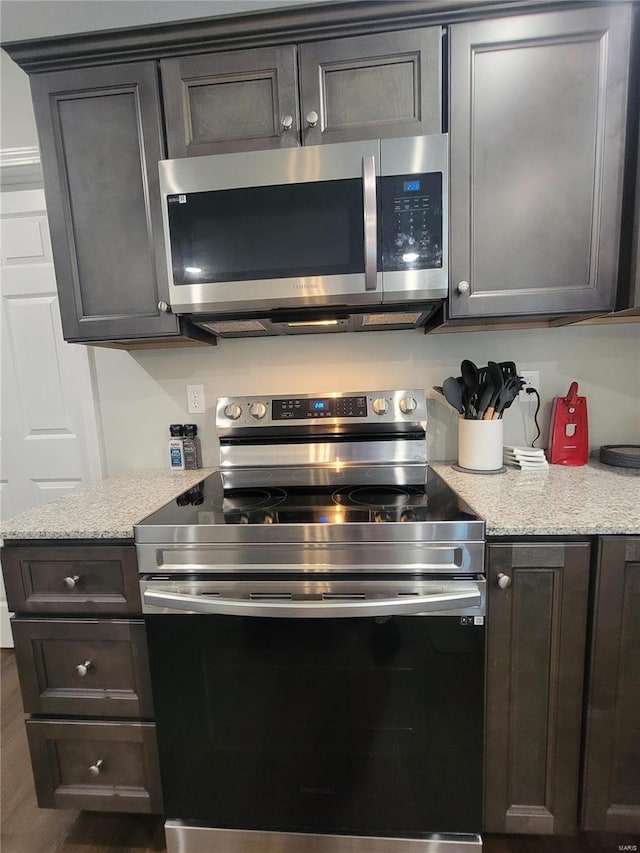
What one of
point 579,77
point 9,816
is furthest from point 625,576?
point 9,816

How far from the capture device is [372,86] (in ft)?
3.76

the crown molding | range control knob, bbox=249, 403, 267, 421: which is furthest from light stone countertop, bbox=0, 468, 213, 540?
the crown molding

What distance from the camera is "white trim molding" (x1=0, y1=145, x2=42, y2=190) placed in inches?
66.2

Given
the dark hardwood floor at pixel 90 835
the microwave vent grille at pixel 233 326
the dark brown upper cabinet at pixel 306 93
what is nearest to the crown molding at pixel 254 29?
the dark brown upper cabinet at pixel 306 93

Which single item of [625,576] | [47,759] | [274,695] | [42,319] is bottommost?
[47,759]

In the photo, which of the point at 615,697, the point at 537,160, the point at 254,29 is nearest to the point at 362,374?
the point at 537,160

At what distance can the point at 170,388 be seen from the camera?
1729 mm

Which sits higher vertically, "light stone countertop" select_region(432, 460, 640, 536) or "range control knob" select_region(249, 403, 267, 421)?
"range control knob" select_region(249, 403, 267, 421)

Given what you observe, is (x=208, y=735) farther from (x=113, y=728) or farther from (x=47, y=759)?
(x=47, y=759)

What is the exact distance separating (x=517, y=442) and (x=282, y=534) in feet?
3.59

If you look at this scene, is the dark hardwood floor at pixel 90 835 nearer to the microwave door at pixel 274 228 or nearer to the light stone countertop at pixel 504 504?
the light stone countertop at pixel 504 504

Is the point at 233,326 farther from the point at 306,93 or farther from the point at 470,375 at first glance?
the point at 470,375

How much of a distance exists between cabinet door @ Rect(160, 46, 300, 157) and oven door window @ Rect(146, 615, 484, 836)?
136cm

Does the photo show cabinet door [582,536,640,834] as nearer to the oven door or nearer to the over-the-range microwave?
the oven door
